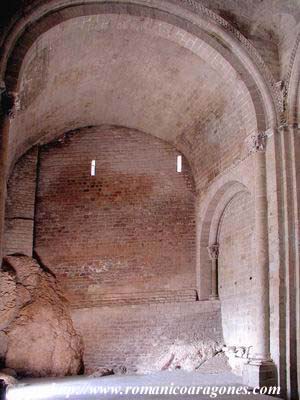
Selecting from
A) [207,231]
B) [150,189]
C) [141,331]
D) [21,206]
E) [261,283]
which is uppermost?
[150,189]

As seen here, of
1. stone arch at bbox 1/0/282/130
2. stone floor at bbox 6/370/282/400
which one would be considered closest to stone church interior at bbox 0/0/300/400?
stone arch at bbox 1/0/282/130

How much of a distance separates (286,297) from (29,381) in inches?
253

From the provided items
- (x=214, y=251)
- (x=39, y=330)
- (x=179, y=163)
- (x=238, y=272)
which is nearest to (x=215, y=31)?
A: (x=179, y=163)

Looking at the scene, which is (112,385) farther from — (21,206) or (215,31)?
(215,31)

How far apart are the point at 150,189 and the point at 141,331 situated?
427 centimetres

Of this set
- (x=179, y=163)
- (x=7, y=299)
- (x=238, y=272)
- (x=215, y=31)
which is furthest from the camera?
(x=179, y=163)

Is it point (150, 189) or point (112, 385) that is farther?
point (150, 189)

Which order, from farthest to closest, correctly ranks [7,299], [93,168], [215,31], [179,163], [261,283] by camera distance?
[179,163] → [93,168] → [7,299] → [215,31] → [261,283]

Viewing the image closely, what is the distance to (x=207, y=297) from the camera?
13773mm

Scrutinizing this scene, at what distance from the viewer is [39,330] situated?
1278 centimetres

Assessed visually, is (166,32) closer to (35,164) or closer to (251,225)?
(251,225)

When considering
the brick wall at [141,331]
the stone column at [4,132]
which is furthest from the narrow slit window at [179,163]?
the stone column at [4,132]

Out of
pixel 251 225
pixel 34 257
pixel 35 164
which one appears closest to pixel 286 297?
pixel 251 225

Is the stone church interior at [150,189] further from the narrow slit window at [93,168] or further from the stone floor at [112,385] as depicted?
the stone floor at [112,385]
